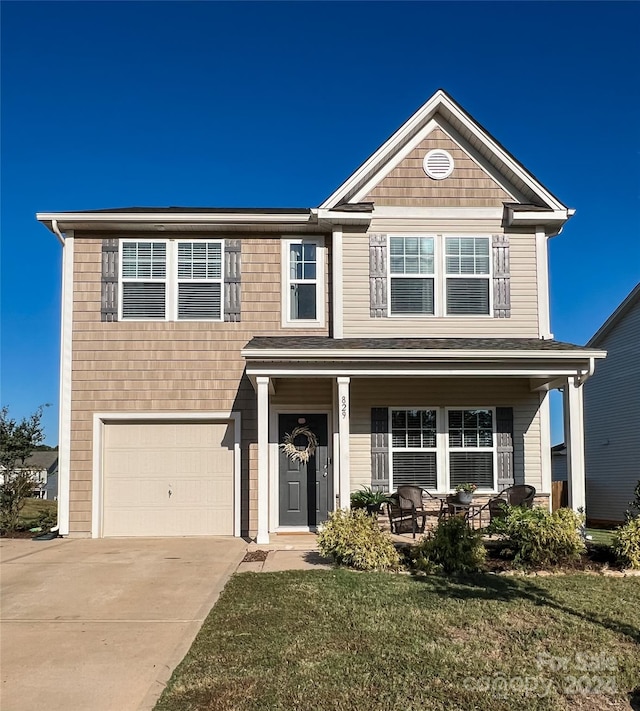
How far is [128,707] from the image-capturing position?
440 centimetres

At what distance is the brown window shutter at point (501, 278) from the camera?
11.8m

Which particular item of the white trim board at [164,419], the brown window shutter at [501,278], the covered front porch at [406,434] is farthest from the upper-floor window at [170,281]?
the brown window shutter at [501,278]

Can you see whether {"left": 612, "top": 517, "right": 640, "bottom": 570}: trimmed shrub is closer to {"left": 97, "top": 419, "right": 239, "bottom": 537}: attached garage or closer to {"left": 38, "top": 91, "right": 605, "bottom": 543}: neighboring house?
{"left": 38, "top": 91, "right": 605, "bottom": 543}: neighboring house

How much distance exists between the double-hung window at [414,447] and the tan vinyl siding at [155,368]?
7.87 ft

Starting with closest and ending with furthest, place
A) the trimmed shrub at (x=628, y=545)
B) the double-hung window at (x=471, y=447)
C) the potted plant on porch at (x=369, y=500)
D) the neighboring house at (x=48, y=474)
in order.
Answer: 1. the trimmed shrub at (x=628, y=545)
2. the potted plant on porch at (x=369, y=500)
3. the double-hung window at (x=471, y=447)
4. the neighboring house at (x=48, y=474)

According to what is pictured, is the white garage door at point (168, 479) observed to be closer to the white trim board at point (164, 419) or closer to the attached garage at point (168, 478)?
the attached garage at point (168, 478)

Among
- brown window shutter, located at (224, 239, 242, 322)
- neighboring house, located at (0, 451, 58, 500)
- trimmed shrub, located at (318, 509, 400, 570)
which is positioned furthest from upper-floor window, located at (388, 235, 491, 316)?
neighboring house, located at (0, 451, 58, 500)

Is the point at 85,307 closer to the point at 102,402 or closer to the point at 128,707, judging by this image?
the point at 102,402

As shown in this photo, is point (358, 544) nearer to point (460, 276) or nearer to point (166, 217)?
point (460, 276)

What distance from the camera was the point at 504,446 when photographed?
11.8 metres

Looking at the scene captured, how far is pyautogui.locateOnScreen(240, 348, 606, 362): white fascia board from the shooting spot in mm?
→ 10188

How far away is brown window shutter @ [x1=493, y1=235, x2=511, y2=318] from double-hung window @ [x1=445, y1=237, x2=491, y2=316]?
128mm

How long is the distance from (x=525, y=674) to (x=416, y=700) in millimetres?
913

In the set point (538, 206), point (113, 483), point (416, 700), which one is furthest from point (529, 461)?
point (416, 700)
